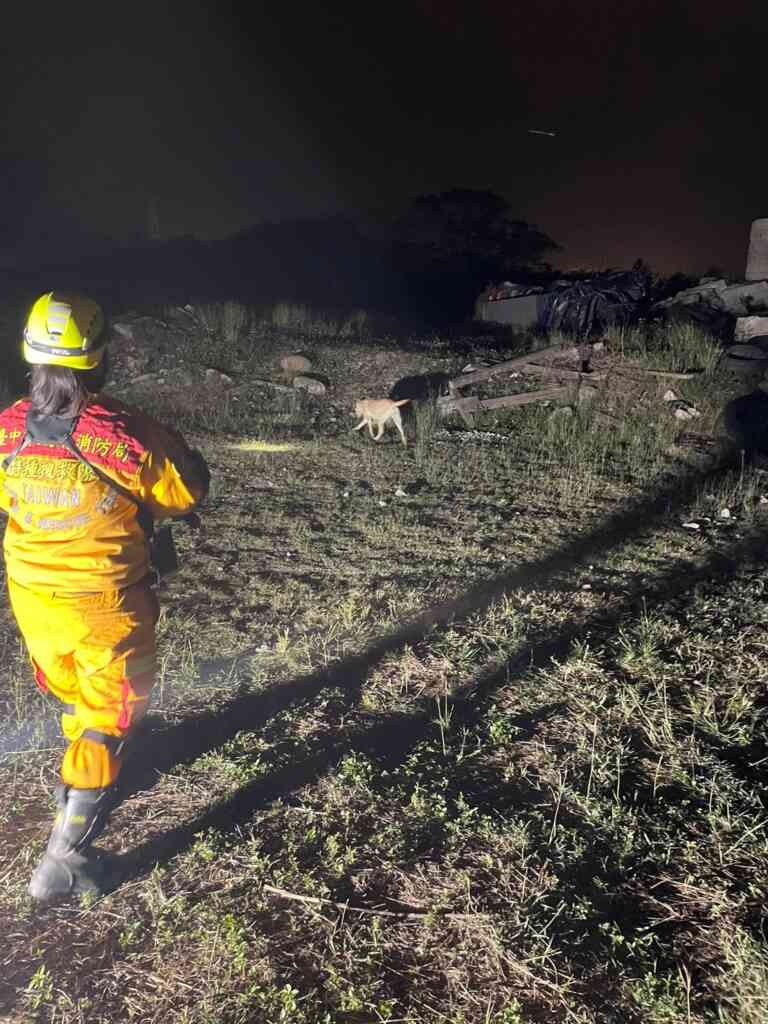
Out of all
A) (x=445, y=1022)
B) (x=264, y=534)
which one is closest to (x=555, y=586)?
(x=264, y=534)

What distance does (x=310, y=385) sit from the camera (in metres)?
10.1

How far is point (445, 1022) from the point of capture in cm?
222

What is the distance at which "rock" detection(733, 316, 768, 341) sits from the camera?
10.5m

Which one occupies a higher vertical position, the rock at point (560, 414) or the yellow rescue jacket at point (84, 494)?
the yellow rescue jacket at point (84, 494)

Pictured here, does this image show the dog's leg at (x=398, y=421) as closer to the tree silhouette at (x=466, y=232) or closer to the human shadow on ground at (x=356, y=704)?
the human shadow on ground at (x=356, y=704)

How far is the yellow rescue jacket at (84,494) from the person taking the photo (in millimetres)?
2555

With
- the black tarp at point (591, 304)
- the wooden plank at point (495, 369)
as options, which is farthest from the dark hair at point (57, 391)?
the black tarp at point (591, 304)

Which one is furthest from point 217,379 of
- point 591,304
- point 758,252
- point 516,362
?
point 758,252

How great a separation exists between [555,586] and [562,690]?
4.16 feet

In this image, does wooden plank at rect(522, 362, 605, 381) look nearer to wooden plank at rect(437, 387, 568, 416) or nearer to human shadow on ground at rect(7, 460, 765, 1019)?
wooden plank at rect(437, 387, 568, 416)

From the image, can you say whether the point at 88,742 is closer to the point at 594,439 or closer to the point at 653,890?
the point at 653,890

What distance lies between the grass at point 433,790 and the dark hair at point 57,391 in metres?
1.69

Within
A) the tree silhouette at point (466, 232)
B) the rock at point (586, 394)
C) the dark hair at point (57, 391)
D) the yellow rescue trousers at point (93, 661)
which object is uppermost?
the tree silhouette at point (466, 232)


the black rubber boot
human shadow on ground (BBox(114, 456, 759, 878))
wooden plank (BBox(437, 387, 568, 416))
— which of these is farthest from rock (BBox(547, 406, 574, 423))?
the black rubber boot
